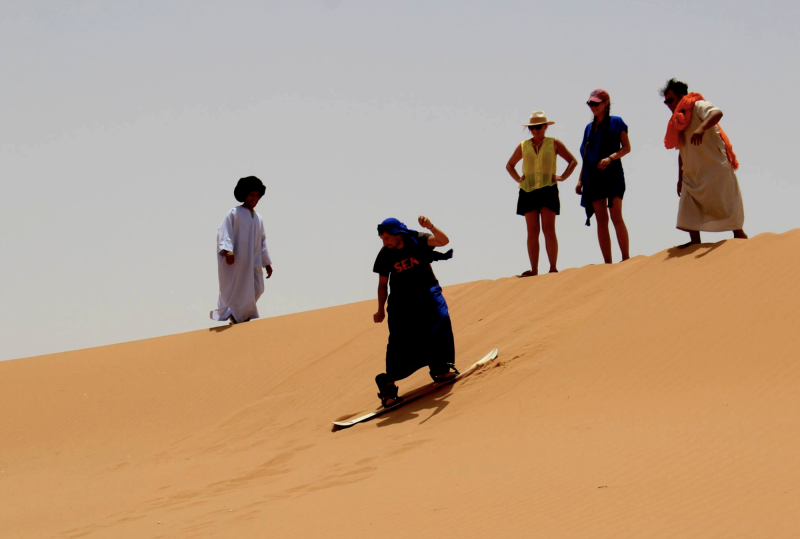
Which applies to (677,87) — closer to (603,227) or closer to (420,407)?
(603,227)

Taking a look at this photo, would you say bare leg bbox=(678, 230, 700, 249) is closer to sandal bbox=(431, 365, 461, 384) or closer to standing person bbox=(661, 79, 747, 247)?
standing person bbox=(661, 79, 747, 247)

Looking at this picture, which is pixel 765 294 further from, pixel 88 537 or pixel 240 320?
pixel 240 320

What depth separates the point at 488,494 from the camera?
5.78 metres

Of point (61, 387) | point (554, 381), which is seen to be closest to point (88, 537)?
point (554, 381)

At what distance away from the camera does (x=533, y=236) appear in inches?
441

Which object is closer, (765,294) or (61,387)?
(765,294)

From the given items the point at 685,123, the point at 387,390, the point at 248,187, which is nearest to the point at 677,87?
the point at 685,123

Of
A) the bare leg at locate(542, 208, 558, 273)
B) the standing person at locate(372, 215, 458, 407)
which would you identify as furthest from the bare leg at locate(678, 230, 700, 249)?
the standing person at locate(372, 215, 458, 407)

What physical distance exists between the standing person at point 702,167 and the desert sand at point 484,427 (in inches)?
9.9

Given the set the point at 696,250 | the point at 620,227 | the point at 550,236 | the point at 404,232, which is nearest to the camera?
the point at 404,232

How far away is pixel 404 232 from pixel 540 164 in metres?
2.94

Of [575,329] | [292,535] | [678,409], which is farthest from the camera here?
[575,329]

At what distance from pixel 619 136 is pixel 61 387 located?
7.50m

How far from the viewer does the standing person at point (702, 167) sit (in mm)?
9453
